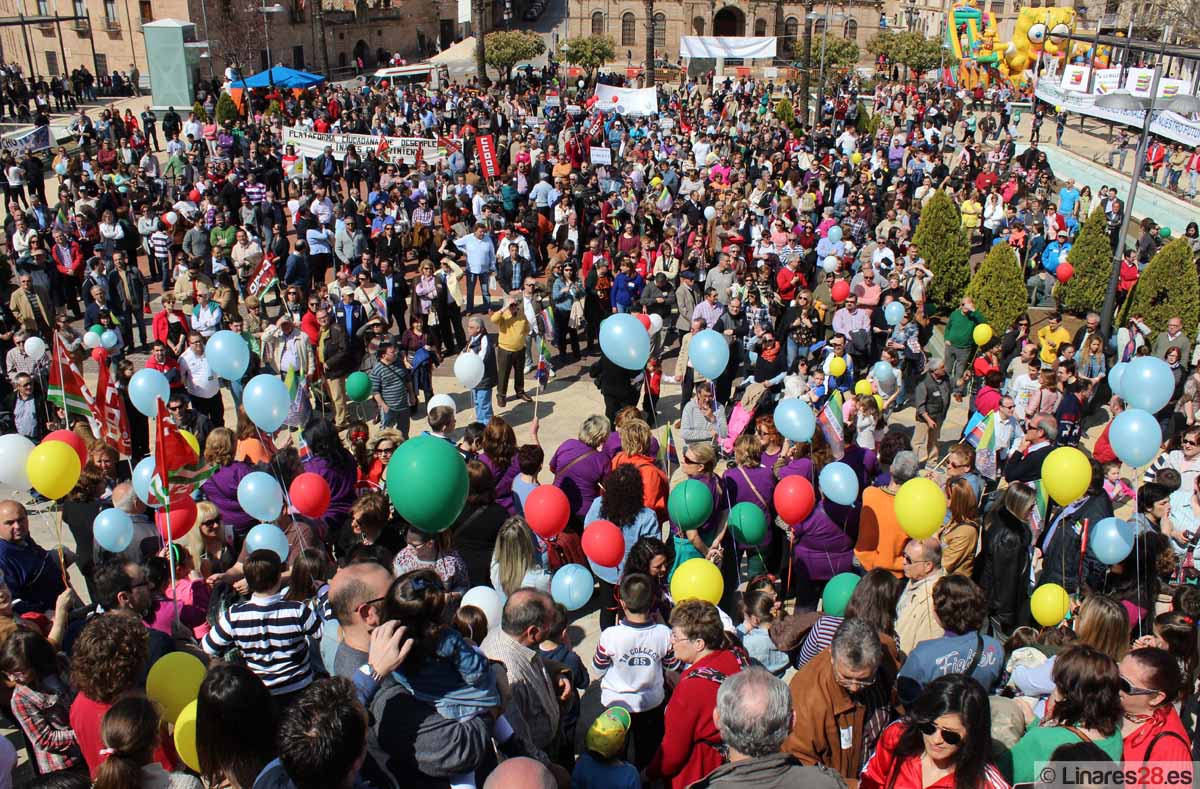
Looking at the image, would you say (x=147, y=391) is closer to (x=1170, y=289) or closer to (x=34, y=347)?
(x=34, y=347)

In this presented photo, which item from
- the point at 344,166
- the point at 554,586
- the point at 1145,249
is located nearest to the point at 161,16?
the point at 344,166

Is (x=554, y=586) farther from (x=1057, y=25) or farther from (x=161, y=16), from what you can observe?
(x=161, y=16)

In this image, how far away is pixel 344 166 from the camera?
2120cm

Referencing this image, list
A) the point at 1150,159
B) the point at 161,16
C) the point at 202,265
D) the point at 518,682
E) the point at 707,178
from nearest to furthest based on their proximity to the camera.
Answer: the point at 518,682, the point at 202,265, the point at 707,178, the point at 1150,159, the point at 161,16

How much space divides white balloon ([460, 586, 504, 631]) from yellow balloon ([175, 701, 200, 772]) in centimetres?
135

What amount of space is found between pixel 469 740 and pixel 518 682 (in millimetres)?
671

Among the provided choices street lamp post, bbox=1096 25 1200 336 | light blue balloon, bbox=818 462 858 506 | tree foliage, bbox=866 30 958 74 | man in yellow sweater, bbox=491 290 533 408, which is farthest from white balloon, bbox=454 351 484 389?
tree foliage, bbox=866 30 958 74

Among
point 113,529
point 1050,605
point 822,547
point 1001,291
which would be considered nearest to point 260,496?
point 113,529

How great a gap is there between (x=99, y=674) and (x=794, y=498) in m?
3.81

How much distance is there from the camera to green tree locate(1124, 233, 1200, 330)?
11570 mm

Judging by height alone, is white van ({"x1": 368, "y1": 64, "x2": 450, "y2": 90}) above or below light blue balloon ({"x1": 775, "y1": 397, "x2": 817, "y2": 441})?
above

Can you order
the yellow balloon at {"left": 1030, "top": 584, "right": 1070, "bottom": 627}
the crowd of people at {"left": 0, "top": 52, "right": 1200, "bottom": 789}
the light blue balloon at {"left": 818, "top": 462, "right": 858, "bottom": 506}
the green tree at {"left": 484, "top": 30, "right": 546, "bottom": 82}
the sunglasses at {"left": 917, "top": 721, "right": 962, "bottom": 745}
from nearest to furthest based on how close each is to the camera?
the sunglasses at {"left": 917, "top": 721, "right": 962, "bottom": 745}
the crowd of people at {"left": 0, "top": 52, "right": 1200, "bottom": 789}
the yellow balloon at {"left": 1030, "top": 584, "right": 1070, "bottom": 627}
the light blue balloon at {"left": 818, "top": 462, "right": 858, "bottom": 506}
the green tree at {"left": 484, "top": 30, "right": 546, "bottom": 82}

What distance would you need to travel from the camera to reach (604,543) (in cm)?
560

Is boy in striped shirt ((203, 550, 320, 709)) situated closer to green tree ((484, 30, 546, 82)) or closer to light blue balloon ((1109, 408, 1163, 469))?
light blue balloon ((1109, 408, 1163, 469))
